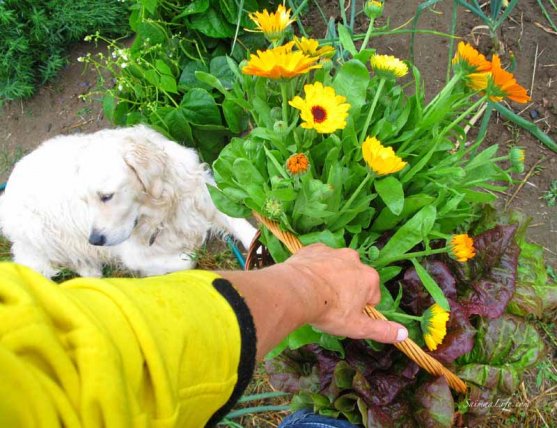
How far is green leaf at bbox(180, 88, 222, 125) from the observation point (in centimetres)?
206

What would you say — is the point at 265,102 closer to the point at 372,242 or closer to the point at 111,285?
the point at 372,242

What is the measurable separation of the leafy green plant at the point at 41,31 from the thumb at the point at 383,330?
2.27m

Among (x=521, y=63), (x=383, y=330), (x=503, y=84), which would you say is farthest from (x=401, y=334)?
(x=521, y=63)

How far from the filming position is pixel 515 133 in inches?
75.5

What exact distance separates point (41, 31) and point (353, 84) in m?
2.11

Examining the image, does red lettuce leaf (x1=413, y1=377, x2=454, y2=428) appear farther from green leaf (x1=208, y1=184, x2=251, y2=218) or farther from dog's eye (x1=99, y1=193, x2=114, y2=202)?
dog's eye (x1=99, y1=193, x2=114, y2=202)

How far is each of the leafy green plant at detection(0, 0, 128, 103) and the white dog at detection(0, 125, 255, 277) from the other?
70 cm

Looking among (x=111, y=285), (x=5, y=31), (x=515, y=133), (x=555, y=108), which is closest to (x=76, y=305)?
(x=111, y=285)

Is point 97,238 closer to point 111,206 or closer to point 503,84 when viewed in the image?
point 111,206

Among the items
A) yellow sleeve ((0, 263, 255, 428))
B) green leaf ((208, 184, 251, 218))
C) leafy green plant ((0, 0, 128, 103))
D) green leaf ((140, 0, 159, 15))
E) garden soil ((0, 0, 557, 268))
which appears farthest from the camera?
leafy green plant ((0, 0, 128, 103))

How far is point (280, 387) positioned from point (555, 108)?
1.51 m

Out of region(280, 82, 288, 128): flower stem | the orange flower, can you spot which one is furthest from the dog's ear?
the orange flower

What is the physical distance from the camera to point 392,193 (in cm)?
105

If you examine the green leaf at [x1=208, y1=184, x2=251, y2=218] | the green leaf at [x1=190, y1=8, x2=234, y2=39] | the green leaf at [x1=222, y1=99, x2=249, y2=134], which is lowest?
the green leaf at [x1=222, y1=99, x2=249, y2=134]
